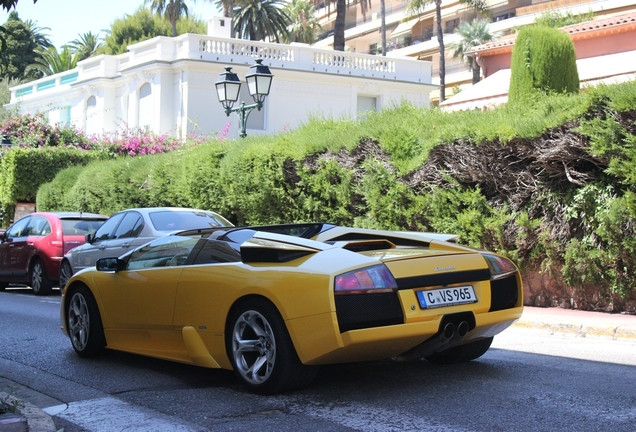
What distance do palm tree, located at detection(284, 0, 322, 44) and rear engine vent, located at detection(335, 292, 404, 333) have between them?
226 feet

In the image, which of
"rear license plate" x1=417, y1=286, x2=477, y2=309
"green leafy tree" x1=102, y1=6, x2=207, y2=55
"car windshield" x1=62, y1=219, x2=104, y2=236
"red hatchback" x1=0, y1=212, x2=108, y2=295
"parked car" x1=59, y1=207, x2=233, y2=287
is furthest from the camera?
"green leafy tree" x1=102, y1=6, x2=207, y2=55

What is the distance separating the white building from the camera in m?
34.7

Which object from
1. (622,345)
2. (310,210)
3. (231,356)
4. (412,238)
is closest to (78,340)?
(231,356)

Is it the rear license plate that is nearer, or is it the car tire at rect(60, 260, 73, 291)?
the rear license plate

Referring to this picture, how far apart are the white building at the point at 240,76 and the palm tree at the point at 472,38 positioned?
22881 mm

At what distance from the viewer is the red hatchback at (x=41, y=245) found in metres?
15.6

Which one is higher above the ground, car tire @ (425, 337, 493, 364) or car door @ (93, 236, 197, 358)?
car door @ (93, 236, 197, 358)

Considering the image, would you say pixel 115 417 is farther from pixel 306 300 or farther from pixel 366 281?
pixel 366 281

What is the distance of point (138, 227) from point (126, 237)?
1.03 ft

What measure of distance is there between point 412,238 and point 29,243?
11.4 meters

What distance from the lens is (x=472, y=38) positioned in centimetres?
6178

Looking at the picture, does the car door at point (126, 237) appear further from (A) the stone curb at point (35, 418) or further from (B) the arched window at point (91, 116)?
(B) the arched window at point (91, 116)

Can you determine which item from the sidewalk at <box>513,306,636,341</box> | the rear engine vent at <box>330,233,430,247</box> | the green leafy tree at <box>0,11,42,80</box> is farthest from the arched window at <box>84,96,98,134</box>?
the rear engine vent at <box>330,233,430,247</box>

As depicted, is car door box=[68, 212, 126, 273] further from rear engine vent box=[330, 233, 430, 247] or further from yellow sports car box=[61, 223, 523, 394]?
rear engine vent box=[330, 233, 430, 247]
